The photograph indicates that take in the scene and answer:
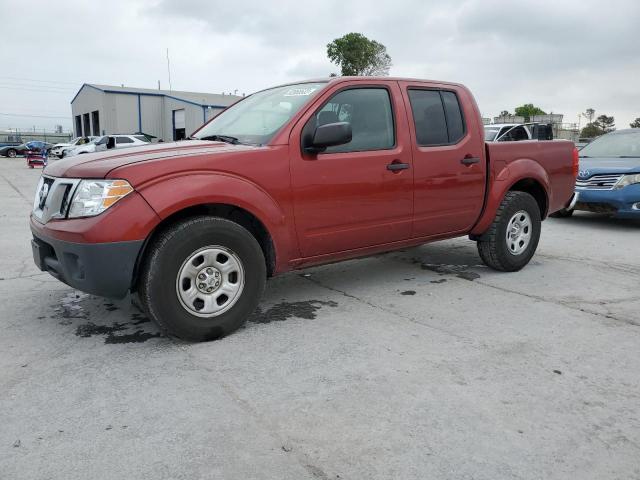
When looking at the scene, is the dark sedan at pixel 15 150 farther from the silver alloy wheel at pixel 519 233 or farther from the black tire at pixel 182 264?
the black tire at pixel 182 264

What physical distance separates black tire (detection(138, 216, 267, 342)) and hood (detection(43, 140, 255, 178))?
470mm

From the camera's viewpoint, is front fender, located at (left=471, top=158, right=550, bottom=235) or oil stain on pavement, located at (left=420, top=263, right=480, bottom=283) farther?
oil stain on pavement, located at (left=420, top=263, right=480, bottom=283)

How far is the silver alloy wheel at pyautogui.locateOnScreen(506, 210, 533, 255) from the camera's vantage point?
17.6ft

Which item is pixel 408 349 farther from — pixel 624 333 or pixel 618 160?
pixel 618 160

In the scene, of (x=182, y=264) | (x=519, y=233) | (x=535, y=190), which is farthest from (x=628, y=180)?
(x=182, y=264)

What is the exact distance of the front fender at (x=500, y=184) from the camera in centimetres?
508

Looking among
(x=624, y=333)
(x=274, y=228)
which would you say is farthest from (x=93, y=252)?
(x=624, y=333)

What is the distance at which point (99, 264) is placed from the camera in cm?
317

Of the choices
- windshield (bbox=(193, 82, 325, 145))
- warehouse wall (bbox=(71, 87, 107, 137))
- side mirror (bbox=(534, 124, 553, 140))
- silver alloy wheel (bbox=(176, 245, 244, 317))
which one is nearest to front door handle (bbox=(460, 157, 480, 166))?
windshield (bbox=(193, 82, 325, 145))

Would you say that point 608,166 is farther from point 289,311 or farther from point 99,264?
point 99,264

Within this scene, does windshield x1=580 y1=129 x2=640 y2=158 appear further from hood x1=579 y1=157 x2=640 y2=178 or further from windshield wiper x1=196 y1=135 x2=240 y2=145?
windshield wiper x1=196 y1=135 x2=240 y2=145

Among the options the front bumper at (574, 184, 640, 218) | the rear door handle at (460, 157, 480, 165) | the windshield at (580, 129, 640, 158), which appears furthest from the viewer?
the windshield at (580, 129, 640, 158)

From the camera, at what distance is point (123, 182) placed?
3189 millimetres

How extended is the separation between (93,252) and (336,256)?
1.80 m
